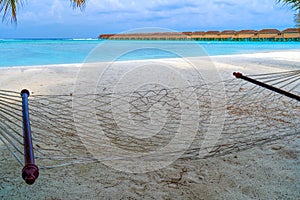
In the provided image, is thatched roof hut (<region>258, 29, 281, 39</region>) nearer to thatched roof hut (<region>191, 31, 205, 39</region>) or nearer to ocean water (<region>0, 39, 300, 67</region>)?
thatched roof hut (<region>191, 31, 205, 39</region>)

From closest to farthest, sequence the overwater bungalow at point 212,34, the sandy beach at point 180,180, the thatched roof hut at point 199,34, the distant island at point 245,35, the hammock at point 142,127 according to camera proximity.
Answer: the sandy beach at point 180,180, the hammock at point 142,127, the distant island at point 245,35, the overwater bungalow at point 212,34, the thatched roof hut at point 199,34

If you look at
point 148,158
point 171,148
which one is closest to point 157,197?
point 148,158

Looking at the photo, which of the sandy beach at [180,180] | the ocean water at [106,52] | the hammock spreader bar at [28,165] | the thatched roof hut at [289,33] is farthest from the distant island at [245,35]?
the hammock spreader bar at [28,165]

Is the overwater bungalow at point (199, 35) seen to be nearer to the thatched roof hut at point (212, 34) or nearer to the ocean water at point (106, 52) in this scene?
the thatched roof hut at point (212, 34)

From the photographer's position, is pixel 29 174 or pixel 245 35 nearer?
pixel 29 174

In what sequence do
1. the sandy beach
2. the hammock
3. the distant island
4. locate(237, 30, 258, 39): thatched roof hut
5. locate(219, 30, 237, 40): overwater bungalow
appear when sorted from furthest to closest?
locate(219, 30, 237, 40): overwater bungalow
locate(237, 30, 258, 39): thatched roof hut
the distant island
the hammock
the sandy beach

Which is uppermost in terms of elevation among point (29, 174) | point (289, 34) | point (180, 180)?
point (289, 34)

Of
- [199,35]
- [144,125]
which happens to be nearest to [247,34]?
[199,35]

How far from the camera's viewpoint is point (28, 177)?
57 centimetres

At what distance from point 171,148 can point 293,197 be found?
607mm

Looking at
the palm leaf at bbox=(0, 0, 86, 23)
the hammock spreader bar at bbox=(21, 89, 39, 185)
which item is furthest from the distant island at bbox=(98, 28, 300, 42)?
the hammock spreader bar at bbox=(21, 89, 39, 185)

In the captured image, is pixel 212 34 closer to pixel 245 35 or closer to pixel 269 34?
pixel 245 35

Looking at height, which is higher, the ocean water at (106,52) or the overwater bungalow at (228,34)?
the overwater bungalow at (228,34)

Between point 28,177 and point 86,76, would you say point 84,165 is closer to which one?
point 28,177
